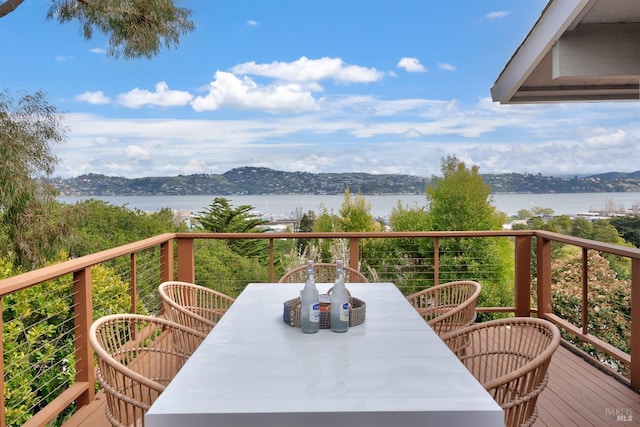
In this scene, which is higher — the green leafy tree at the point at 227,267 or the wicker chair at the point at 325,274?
the wicker chair at the point at 325,274

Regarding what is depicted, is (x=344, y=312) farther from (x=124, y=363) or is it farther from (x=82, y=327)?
(x=82, y=327)

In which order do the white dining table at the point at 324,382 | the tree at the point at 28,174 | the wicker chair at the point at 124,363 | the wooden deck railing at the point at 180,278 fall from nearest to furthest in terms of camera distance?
the white dining table at the point at 324,382
the wicker chair at the point at 124,363
the wooden deck railing at the point at 180,278
the tree at the point at 28,174

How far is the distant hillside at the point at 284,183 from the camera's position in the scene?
17266 millimetres

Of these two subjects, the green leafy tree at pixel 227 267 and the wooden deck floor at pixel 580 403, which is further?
the green leafy tree at pixel 227 267

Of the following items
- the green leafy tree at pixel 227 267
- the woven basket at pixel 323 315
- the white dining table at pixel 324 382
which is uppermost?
the woven basket at pixel 323 315

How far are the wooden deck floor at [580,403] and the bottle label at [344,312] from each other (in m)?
1.50

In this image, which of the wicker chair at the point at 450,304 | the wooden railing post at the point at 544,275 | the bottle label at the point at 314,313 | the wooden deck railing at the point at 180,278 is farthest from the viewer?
the wooden railing post at the point at 544,275

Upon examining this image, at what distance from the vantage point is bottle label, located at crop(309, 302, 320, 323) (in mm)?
2035

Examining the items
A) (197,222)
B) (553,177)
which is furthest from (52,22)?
(553,177)

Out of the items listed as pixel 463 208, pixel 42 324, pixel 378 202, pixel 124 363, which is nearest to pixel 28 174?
pixel 42 324

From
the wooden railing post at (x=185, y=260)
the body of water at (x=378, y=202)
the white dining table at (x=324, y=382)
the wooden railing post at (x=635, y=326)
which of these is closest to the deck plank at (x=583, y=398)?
the wooden railing post at (x=635, y=326)

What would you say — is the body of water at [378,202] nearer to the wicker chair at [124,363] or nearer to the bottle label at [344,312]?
the bottle label at [344,312]

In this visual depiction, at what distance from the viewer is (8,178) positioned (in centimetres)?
850

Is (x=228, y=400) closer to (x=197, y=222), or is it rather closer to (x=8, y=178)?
(x=8, y=178)
